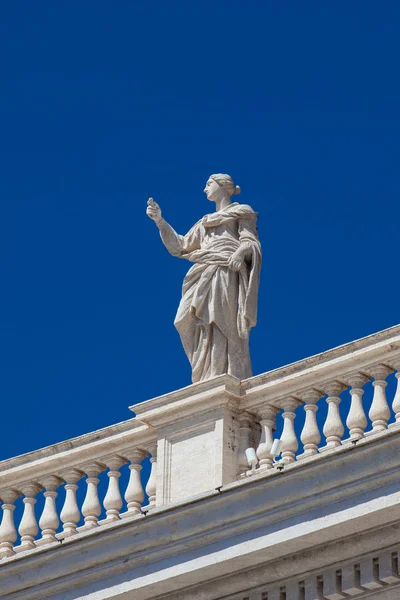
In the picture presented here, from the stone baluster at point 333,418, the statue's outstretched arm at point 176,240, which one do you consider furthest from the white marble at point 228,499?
the statue's outstretched arm at point 176,240

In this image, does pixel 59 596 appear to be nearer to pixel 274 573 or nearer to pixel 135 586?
pixel 135 586

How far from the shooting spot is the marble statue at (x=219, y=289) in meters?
19.5

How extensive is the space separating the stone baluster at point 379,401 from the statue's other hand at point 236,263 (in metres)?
2.11

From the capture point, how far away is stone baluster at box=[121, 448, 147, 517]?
19.2 metres

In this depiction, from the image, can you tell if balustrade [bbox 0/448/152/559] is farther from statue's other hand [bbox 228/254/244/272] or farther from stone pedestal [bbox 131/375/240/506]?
statue's other hand [bbox 228/254/244/272]

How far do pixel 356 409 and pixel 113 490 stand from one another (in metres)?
2.66

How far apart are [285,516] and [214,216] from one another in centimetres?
396

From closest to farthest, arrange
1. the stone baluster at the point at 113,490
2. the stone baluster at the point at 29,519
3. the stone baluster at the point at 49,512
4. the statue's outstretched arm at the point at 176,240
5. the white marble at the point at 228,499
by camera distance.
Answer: the white marble at the point at 228,499
the stone baluster at the point at 113,490
the stone baluster at the point at 49,512
the stone baluster at the point at 29,519
the statue's outstretched arm at the point at 176,240

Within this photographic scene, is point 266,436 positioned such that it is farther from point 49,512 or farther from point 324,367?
point 49,512

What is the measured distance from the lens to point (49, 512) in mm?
19750

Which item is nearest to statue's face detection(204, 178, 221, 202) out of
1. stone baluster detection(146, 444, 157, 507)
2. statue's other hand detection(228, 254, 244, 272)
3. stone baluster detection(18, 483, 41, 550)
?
statue's other hand detection(228, 254, 244, 272)

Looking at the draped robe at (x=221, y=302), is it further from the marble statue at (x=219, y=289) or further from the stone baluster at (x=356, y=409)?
the stone baluster at (x=356, y=409)

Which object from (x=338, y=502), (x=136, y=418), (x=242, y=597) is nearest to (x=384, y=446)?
(x=338, y=502)

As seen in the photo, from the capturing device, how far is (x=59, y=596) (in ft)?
61.0
